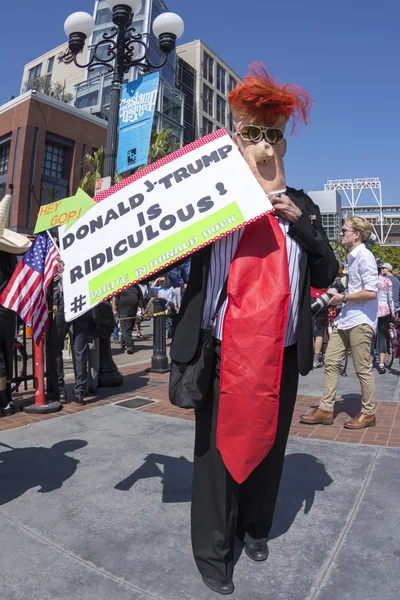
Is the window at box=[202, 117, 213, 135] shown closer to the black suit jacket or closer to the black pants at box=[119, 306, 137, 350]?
the black pants at box=[119, 306, 137, 350]

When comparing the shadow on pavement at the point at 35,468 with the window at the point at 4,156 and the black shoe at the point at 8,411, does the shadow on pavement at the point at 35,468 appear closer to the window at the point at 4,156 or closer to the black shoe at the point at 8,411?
the black shoe at the point at 8,411

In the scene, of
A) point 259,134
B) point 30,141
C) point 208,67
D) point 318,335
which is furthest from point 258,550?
point 208,67

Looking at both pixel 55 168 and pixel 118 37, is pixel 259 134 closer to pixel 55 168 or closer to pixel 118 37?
pixel 118 37

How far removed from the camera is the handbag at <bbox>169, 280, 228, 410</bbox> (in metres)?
2.03

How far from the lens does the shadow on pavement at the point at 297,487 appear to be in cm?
261

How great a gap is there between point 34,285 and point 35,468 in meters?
2.15

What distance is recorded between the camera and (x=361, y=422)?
14.2 ft

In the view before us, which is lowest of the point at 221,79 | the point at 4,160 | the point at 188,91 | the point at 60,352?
the point at 60,352

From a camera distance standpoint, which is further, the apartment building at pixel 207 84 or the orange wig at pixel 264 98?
the apartment building at pixel 207 84

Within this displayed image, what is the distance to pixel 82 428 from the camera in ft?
14.1

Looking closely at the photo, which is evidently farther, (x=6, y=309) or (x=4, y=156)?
A: (x=4, y=156)

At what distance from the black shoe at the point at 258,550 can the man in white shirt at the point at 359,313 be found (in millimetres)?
2362

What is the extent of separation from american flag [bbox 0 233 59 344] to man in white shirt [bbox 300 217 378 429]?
295cm

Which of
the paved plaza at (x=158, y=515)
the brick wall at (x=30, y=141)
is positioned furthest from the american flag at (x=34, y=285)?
the brick wall at (x=30, y=141)
